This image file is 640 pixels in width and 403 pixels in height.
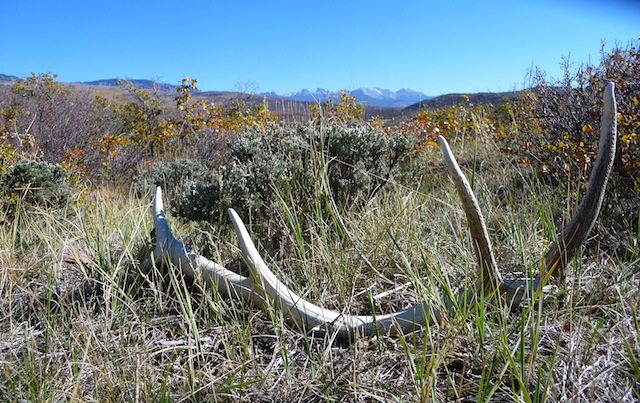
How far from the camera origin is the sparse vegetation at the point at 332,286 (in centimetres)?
174

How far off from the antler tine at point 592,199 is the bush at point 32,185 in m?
4.00

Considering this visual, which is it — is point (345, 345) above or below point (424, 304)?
below

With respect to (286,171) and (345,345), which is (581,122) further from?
(345,345)

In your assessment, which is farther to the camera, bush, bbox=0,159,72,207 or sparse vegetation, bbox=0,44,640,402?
bush, bbox=0,159,72,207

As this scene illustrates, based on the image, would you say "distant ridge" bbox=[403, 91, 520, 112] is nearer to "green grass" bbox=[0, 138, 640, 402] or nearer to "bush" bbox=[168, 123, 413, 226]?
"bush" bbox=[168, 123, 413, 226]

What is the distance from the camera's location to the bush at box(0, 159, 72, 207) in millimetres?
4432

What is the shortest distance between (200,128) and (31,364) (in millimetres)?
8364

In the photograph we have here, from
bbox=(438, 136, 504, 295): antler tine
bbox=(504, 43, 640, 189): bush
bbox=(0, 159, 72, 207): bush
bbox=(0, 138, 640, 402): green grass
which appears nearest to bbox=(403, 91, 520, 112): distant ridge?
bbox=(504, 43, 640, 189): bush

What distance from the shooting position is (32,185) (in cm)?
447

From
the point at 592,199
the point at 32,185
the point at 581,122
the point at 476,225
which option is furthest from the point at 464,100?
the point at 476,225

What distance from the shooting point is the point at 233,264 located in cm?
295

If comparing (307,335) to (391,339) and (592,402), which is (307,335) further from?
(592,402)

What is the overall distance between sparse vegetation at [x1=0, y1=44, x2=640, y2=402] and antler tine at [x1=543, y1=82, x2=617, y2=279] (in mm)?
110

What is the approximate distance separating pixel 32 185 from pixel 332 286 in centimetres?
337
